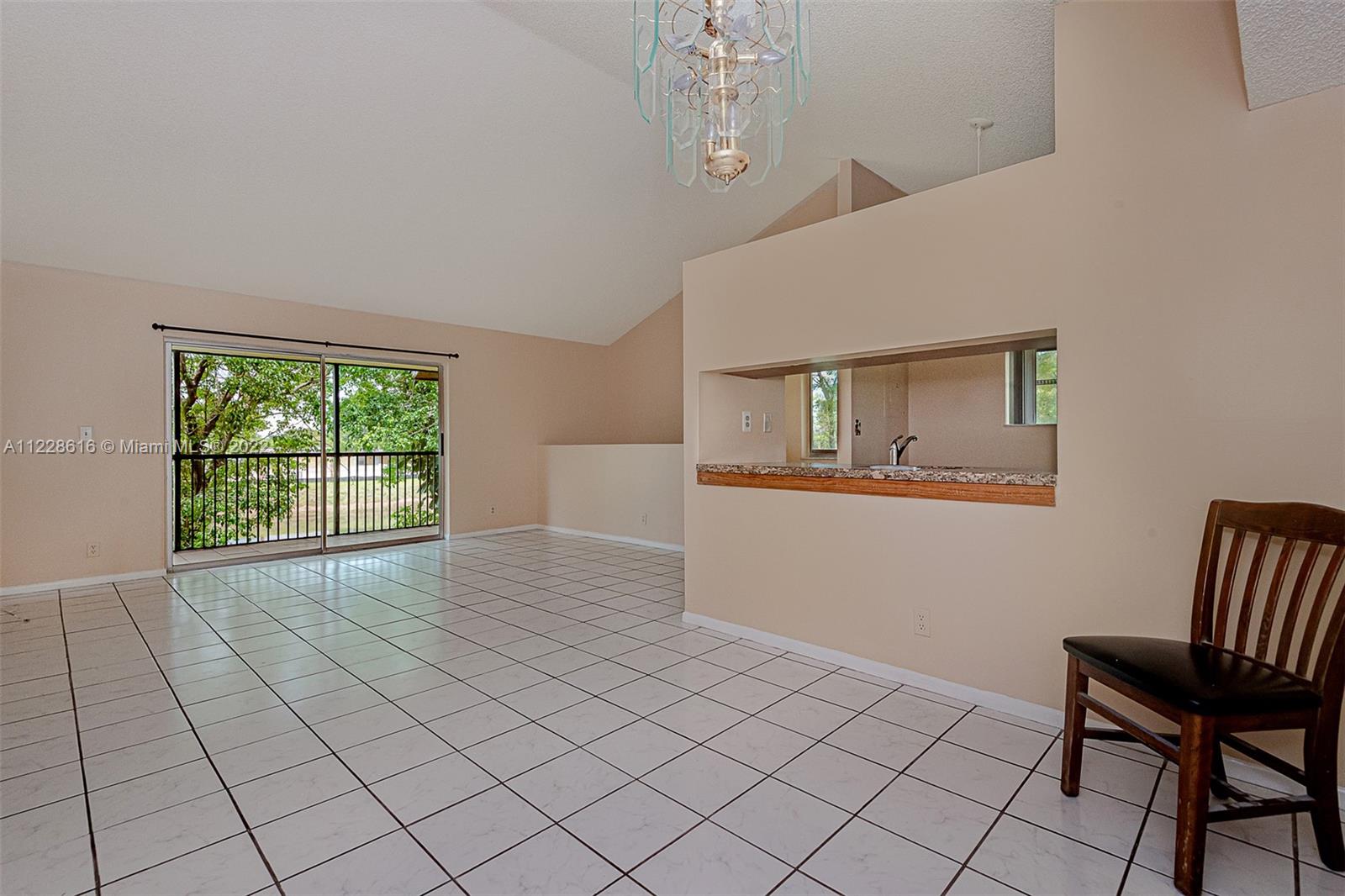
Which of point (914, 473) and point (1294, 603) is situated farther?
point (914, 473)

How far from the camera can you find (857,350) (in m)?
3.00

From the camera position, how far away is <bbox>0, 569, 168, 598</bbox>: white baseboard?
14.8ft

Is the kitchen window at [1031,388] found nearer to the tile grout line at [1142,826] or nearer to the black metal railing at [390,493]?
the tile grout line at [1142,826]

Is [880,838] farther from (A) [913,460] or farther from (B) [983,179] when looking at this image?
(A) [913,460]

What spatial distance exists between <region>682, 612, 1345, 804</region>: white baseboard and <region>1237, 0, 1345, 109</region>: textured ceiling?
216 cm

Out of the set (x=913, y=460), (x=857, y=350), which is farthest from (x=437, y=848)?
(x=913, y=460)

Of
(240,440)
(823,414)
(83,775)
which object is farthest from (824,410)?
(240,440)

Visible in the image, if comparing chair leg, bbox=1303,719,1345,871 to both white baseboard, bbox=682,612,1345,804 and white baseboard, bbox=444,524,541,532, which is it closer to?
white baseboard, bbox=682,612,1345,804

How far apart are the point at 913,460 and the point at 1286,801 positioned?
4310 mm

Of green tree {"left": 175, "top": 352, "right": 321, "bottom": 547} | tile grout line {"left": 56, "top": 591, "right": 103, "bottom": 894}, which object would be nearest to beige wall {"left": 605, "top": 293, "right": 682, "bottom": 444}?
green tree {"left": 175, "top": 352, "right": 321, "bottom": 547}

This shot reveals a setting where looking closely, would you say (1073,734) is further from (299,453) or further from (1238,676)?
(299,453)

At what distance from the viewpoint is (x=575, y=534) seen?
7.56 m

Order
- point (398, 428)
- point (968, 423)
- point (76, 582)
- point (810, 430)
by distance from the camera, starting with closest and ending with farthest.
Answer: point (76, 582) < point (968, 423) < point (810, 430) < point (398, 428)

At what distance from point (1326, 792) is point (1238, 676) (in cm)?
37
